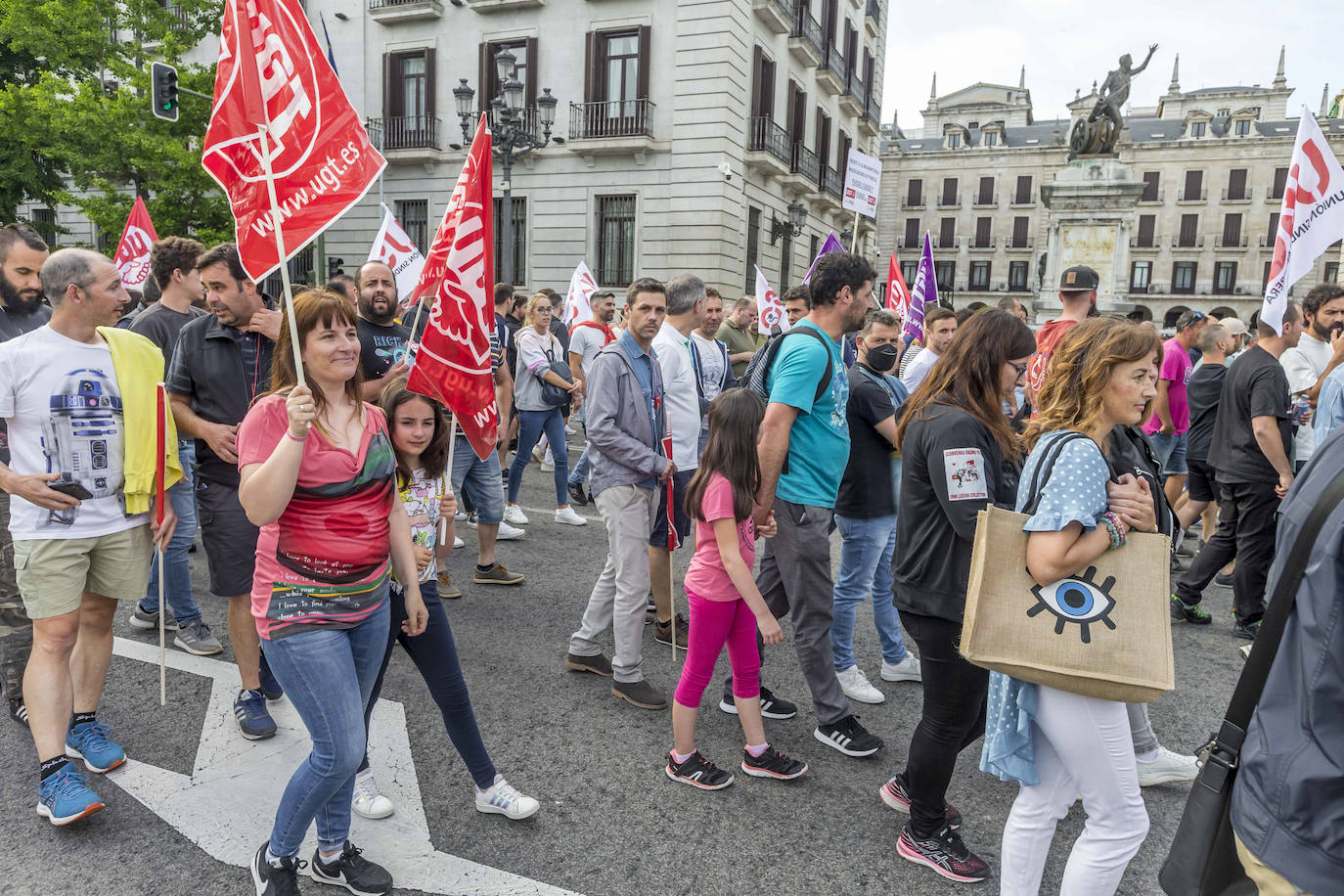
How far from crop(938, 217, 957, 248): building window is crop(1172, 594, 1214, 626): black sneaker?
198ft

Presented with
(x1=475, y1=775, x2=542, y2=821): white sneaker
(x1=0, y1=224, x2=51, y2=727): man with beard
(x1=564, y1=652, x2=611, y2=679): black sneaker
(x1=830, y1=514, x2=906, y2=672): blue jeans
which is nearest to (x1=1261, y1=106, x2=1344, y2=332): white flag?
(x1=830, y1=514, x2=906, y2=672): blue jeans

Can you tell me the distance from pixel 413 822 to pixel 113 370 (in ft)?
6.70

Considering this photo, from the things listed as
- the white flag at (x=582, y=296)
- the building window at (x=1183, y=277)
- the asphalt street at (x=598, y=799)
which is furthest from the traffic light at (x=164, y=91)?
the building window at (x=1183, y=277)

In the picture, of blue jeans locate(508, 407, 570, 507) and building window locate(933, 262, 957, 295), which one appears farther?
building window locate(933, 262, 957, 295)

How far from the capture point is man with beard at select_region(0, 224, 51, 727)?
137 inches

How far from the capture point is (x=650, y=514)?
14.1ft

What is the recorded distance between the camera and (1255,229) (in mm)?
54281

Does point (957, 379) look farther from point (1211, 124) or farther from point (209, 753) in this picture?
point (1211, 124)

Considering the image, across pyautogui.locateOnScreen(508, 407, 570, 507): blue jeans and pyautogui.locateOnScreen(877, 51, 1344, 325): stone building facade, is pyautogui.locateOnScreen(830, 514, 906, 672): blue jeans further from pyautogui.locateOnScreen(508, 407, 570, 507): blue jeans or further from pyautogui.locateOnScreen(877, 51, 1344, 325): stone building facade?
pyautogui.locateOnScreen(877, 51, 1344, 325): stone building facade

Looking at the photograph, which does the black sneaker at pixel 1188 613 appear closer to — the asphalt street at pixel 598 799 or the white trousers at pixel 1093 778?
the asphalt street at pixel 598 799

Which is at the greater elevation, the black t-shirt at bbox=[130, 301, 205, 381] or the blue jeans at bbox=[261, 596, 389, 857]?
the black t-shirt at bbox=[130, 301, 205, 381]

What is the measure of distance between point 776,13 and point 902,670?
66.6ft

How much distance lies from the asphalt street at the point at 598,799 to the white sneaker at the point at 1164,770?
5cm

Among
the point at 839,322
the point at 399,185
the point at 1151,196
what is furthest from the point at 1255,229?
the point at 839,322
